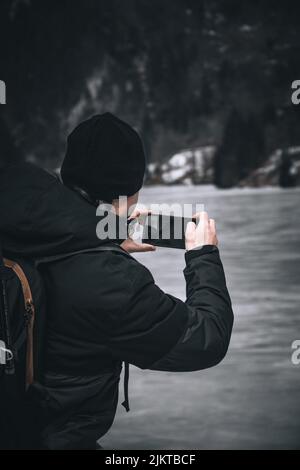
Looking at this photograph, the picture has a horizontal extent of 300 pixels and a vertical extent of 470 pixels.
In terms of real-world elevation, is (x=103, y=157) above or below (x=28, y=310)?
above

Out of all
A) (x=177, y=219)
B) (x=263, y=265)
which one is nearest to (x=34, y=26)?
(x=263, y=265)

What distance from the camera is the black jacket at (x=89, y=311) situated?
88.3 inches

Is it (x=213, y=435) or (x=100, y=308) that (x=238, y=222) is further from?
(x=100, y=308)

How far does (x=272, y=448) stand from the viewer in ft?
24.0

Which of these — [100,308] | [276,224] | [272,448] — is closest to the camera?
[100,308]

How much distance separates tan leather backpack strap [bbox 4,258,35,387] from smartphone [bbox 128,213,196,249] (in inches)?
19.3

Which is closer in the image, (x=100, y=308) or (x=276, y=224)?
(x=100, y=308)

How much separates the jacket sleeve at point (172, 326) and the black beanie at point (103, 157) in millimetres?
237

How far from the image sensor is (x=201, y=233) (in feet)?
8.02

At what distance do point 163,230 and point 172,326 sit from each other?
0.41m

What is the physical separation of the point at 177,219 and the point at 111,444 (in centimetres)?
540
